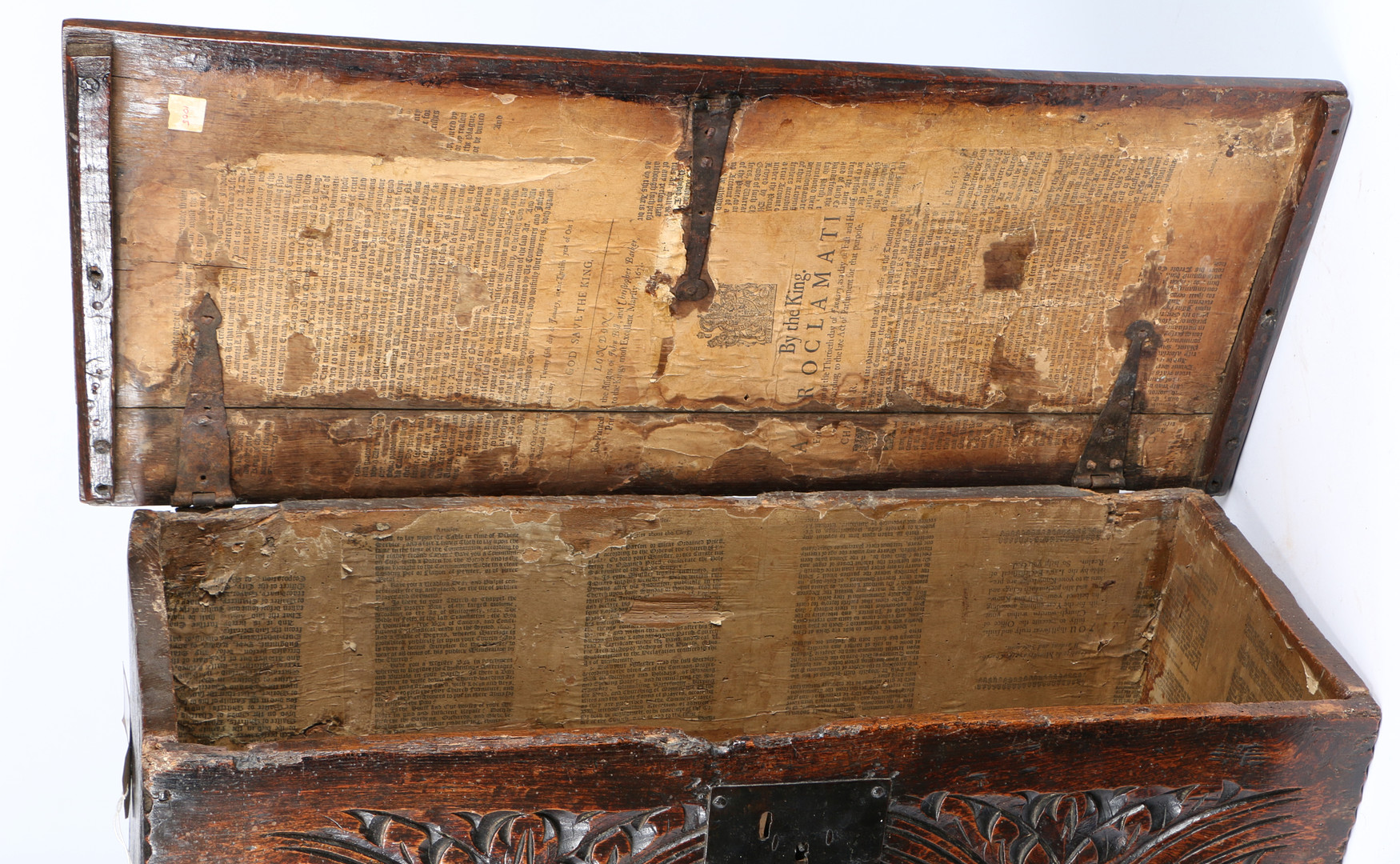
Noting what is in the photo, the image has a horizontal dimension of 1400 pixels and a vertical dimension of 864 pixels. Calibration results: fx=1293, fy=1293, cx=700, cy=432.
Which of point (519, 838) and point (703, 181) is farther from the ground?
point (703, 181)

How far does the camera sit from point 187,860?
1473mm

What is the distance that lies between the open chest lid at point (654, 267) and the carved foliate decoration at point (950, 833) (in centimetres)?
65

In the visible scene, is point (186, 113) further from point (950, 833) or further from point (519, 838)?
point (950, 833)

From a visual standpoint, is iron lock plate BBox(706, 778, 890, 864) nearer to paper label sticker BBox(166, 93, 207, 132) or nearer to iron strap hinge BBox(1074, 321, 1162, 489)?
iron strap hinge BBox(1074, 321, 1162, 489)

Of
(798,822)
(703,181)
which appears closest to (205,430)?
(703,181)

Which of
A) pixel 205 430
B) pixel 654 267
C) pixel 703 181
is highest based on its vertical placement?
pixel 703 181

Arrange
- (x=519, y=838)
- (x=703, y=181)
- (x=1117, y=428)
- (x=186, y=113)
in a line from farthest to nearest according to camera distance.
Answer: (x=1117, y=428) < (x=703, y=181) < (x=186, y=113) < (x=519, y=838)

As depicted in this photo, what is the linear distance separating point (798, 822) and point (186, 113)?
1192mm

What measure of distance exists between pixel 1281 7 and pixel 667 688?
1.44m

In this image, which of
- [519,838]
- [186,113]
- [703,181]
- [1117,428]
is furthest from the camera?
[1117,428]

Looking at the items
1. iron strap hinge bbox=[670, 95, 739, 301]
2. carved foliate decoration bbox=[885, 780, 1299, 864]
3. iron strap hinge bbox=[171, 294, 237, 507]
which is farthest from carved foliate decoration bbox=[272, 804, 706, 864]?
iron strap hinge bbox=[670, 95, 739, 301]

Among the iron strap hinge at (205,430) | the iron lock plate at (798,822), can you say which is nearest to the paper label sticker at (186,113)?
the iron strap hinge at (205,430)

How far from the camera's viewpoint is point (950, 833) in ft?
5.43

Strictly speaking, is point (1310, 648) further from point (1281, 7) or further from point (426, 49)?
point (426, 49)
